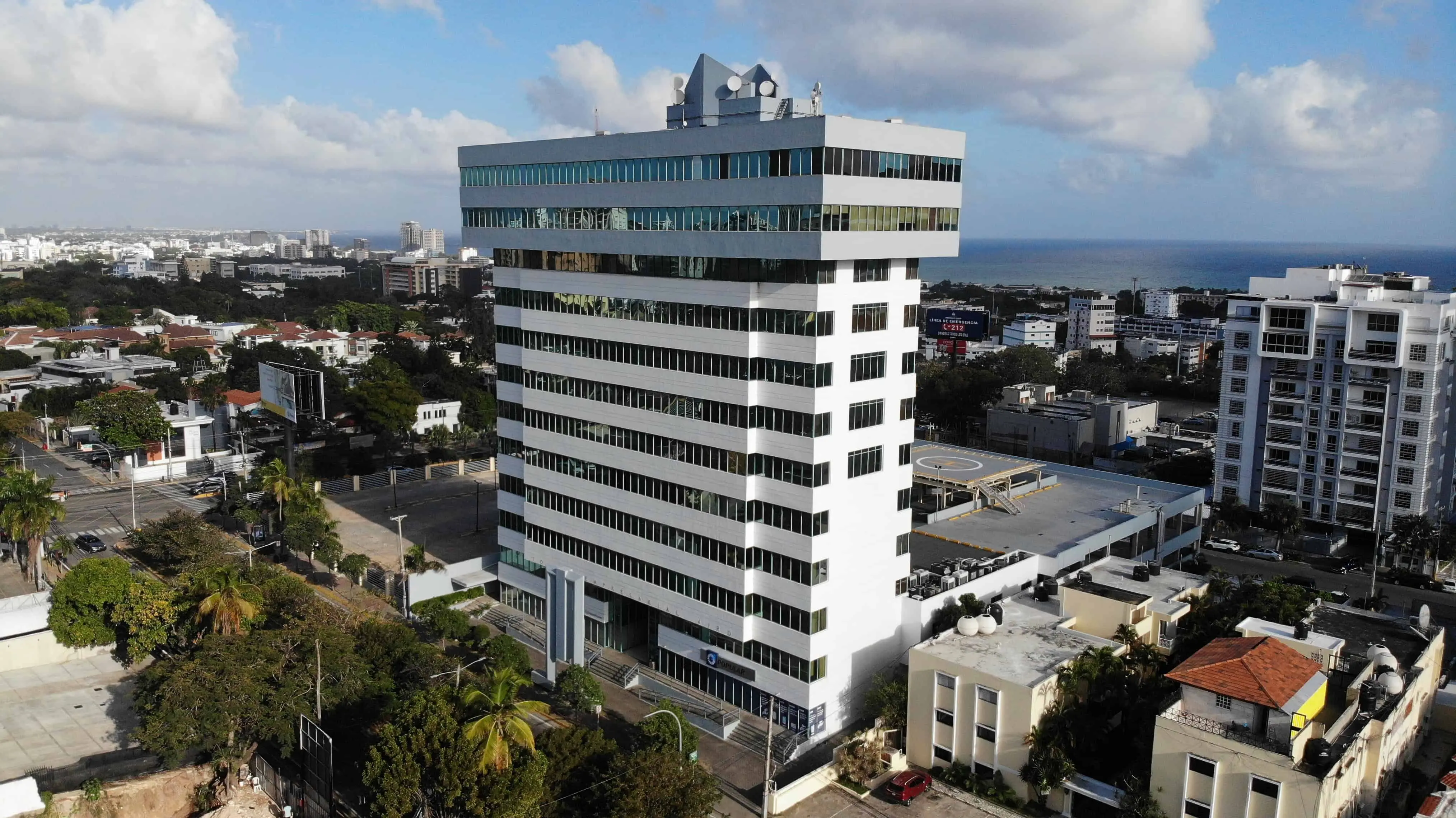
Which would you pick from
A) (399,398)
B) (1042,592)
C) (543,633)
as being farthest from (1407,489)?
(399,398)

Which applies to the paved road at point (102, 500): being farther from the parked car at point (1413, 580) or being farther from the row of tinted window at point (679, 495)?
the parked car at point (1413, 580)

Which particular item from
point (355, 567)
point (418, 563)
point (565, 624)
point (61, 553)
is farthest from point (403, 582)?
point (61, 553)

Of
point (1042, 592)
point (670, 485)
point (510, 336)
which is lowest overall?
point (1042, 592)

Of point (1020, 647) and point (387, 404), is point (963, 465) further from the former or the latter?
point (387, 404)

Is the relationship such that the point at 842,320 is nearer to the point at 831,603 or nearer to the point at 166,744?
the point at 831,603

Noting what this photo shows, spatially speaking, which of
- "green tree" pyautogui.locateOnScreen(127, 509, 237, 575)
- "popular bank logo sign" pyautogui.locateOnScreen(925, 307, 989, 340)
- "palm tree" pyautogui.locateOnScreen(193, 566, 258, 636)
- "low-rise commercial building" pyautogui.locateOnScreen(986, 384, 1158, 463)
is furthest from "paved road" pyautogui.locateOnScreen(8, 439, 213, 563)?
"popular bank logo sign" pyautogui.locateOnScreen(925, 307, 989, 340)

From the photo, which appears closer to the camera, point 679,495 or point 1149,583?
point 679,495
